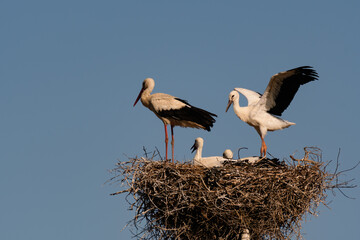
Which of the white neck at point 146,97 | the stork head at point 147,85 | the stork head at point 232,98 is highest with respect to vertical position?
the stork head at point 147,85

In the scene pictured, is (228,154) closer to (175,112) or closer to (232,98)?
(232,98)

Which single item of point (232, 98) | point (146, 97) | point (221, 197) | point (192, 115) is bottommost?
point (221, 197)

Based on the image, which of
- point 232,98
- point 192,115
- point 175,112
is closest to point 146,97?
point 175,112

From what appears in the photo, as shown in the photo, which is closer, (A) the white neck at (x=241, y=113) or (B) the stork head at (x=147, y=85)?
(A) the white neck at (x=241, y=113)

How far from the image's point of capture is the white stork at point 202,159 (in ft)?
33.1

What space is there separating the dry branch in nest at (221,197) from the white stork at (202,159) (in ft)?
1.97

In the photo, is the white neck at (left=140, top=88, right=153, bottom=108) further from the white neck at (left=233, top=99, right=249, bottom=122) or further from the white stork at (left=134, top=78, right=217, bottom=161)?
the white neck at (left=233, top=99, right=249, bottom=122)

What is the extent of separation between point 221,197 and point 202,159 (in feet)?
6.33

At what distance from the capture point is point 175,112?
1148 cm

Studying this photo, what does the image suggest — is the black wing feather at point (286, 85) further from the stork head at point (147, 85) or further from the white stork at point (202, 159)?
the stork head at point (147, 85)

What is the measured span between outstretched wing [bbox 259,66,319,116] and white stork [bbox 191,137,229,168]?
113cm

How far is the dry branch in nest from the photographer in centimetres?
896

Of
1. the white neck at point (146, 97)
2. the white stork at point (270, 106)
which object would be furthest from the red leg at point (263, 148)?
the white neck at point (146, 97)

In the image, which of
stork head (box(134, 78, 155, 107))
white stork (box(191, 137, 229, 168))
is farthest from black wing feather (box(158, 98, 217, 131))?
stork head (box(134, 78, 155, 107))
